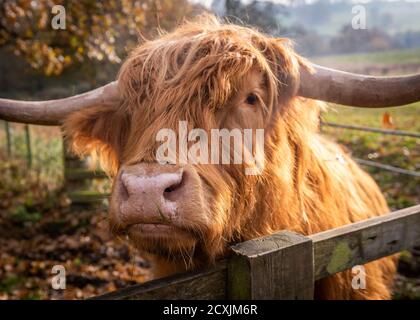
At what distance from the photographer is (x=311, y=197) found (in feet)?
8.91

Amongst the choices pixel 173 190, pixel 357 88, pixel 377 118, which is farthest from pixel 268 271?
pixel 377 118

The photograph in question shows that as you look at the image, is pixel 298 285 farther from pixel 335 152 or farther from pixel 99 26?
pixel 99 26

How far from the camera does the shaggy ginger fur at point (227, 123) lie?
6.40 ft

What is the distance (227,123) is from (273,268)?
81 centimetres

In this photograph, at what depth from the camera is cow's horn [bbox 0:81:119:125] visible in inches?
101

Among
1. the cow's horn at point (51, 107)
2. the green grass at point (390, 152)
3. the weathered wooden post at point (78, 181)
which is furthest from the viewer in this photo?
the weathered wooden post at point (78, 181)

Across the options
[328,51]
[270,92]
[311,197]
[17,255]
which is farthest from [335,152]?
[328,51]

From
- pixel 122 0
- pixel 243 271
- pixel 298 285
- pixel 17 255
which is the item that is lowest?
pixel 17 255

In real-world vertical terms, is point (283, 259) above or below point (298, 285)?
above

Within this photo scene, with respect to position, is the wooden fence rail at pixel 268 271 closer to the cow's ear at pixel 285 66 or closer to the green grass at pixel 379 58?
the cow's ear at pixel 285 66

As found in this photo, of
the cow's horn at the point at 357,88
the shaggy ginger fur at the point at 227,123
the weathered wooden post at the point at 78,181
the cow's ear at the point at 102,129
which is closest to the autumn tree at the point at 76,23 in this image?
the weathered wooden post at the point at 78,181

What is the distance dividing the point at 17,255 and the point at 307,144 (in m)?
4.84

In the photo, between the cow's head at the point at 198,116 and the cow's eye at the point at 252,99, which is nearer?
the cow's head at the point at 198,116

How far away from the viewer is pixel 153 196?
158cm
